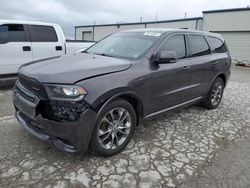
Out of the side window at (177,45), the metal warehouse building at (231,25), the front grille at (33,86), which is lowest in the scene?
the front grille at (33,86)

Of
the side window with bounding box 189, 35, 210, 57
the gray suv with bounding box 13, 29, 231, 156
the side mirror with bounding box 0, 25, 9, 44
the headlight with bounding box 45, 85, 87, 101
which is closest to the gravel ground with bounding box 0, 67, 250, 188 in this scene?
the gray suv with bounding box 13, 29, 231, 156

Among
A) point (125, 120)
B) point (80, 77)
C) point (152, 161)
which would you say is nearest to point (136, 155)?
point (152, 161)

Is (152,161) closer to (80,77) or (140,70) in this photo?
(140,70)

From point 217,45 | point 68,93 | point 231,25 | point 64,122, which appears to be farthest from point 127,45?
point 231,25

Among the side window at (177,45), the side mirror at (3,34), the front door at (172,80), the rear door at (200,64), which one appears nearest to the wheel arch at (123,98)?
the front door at (172,80)

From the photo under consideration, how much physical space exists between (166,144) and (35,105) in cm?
200

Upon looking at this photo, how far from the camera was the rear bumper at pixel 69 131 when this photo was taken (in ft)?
8.15

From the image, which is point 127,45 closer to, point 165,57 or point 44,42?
point 165,57

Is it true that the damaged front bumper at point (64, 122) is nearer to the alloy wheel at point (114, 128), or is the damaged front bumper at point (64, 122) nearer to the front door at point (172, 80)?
the alloy wheel at point (114, 128)

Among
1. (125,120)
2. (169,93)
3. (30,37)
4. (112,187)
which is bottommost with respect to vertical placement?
(112,187)

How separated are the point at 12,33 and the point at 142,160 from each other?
5.10 m

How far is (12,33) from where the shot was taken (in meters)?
5.95

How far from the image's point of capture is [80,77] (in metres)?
2.58

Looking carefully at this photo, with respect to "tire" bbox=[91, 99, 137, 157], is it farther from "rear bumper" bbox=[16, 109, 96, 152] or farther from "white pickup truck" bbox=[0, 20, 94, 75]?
"white pickup truck" bbox=[0, 20, 94, 75]
